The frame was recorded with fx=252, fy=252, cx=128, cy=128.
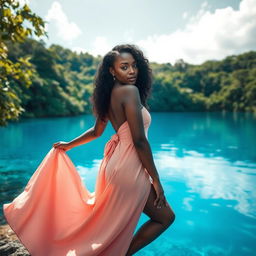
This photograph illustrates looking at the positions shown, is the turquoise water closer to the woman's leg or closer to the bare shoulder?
the woman's leg

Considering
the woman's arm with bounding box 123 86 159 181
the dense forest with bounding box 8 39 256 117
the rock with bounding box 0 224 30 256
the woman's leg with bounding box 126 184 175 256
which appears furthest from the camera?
the dense forest with bounding box 8 39 256 117

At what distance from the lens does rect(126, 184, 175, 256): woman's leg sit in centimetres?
175

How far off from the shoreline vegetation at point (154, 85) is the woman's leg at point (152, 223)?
43.5 ft

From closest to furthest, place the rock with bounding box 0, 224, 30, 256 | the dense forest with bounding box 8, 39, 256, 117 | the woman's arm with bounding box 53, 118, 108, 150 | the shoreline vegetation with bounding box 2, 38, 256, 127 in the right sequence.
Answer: the woman's arm with bounding box 53, 118, 108, 150 < the rock with bounding box 0, 224, 30, 256 < the shoreline vegetation with bounding box 2, 38, 256, 127 < the dense forest with bounding box 8, 39, 256, 117

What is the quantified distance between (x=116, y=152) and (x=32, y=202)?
812 mm

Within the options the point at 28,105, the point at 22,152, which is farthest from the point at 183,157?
the point at 28,105

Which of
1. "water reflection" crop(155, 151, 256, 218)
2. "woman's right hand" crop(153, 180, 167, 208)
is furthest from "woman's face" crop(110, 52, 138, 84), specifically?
"water reflection" crop(155, 151, 256, 218)

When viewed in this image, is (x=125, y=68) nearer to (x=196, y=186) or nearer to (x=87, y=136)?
(x=87, y=136)

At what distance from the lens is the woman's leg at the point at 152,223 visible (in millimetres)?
1748

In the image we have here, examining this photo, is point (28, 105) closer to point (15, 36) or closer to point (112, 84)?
point (15, 36)

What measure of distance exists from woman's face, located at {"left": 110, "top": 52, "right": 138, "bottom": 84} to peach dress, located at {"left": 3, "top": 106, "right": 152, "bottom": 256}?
0.25 meters

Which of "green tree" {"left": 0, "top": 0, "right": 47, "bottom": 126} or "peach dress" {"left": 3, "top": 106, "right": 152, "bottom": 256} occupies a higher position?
"green tree" {"left": 0, "top": 0, "right": 47, "bottom": 126}

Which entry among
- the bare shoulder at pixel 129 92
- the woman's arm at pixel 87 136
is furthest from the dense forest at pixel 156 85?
the bare shoulder at pixel 129 92

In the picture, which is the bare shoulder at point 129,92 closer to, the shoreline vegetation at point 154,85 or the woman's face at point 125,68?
the woman's face at point 125,68
